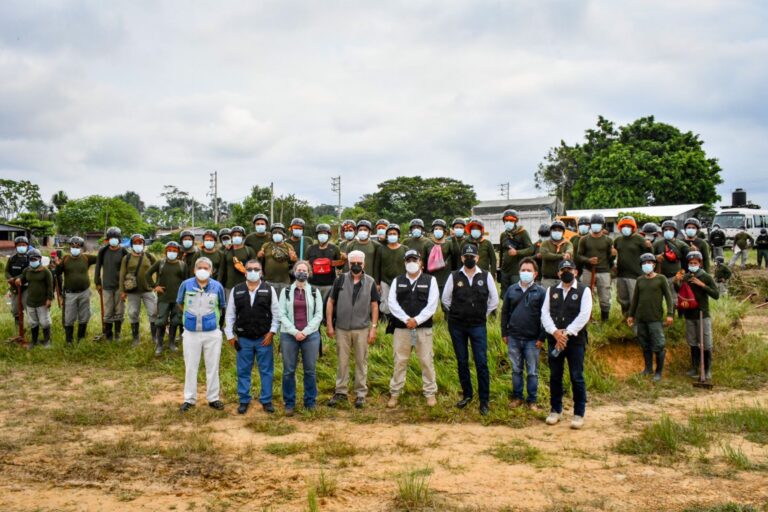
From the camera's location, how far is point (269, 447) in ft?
18.8

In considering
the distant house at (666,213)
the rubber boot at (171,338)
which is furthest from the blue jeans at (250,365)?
the distant house at (666,213)

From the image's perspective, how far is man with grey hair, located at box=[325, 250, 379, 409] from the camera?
23.2 feet

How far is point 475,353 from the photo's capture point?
22.7 ft

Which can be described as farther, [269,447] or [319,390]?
[319,390]

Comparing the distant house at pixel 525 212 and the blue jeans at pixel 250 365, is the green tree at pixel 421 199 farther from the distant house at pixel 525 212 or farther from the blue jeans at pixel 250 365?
the blue jeans at pixel 250 365

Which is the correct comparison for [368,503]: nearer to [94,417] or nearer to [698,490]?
[698,490]

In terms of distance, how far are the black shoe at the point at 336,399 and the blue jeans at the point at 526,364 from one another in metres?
2.20

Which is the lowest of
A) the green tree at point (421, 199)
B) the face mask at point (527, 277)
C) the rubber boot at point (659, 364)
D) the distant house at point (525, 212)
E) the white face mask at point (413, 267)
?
the rubber boot at point (659, 364)

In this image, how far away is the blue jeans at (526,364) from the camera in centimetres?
691

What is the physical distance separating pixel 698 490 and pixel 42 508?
5338mm

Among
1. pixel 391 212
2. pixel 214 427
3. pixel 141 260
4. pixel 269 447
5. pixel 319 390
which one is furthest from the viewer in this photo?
pixel 391 212

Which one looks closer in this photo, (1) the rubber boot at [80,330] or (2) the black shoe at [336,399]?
(2) the black shoe at [336,399]

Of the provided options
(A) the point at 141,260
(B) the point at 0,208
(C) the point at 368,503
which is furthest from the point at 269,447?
(B) the point at 0,208

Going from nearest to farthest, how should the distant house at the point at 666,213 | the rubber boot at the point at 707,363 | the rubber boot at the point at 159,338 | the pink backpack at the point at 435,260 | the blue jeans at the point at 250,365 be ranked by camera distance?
the blue jeans at the point at 250,365
the rubber boot at the point at 707,363
the pink backpack at the point at 435,260
the rubber boot at the point at 159,338
the distant house at the point at 666,213
